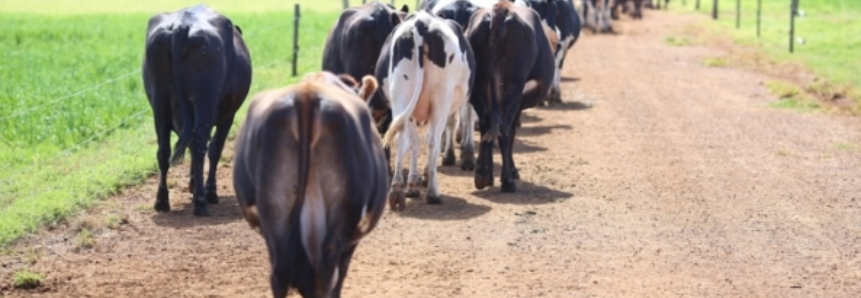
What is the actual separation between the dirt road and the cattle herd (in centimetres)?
57

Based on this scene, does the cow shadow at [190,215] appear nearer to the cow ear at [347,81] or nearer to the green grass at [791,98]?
the cow ear at [347,81]

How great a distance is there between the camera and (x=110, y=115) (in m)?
15.8

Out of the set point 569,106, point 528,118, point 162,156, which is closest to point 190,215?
point 162,156

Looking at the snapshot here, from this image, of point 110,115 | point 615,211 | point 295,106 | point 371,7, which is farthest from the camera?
point 110,115

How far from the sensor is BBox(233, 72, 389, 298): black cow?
6176 mm

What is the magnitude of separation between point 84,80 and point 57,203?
25.4 feet

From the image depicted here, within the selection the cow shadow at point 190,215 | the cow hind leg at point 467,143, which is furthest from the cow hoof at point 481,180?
the cow shadow at point 190,215

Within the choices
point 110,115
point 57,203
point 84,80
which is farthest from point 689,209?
point 84,80

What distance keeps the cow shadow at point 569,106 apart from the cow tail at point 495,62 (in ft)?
22.0

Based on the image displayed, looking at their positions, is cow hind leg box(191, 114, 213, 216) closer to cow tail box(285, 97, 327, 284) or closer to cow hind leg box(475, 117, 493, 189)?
cow hind leg box(475, 117, 493, 189)

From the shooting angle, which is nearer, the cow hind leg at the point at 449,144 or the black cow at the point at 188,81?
the black cow at the point at 188,81

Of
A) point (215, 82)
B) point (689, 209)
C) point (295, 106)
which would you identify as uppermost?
point (295, 106)

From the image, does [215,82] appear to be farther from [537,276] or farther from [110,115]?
[110,115]

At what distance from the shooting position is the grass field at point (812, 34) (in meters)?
22.3
